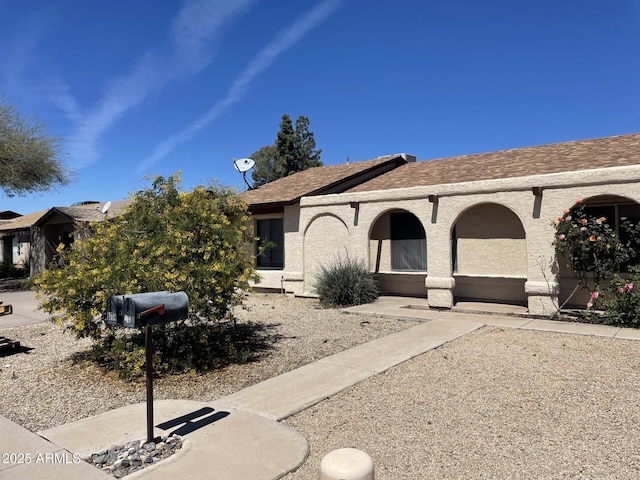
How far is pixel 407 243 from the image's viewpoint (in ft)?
45.2

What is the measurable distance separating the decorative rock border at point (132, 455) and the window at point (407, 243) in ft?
33.2

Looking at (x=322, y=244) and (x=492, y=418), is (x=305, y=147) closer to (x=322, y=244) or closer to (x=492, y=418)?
(x=322, y=244)

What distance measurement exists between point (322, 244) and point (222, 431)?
10.5 meters

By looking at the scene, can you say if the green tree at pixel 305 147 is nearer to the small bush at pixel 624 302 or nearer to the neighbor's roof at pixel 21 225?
the neighbor's roof at pixel 21 225

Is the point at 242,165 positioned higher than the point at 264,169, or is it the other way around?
the point at 264,169

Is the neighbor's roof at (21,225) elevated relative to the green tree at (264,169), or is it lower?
lower

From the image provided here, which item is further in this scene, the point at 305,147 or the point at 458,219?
the point at 305,147

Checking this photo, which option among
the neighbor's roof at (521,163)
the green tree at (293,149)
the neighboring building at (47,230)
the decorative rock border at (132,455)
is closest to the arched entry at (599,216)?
the neighbor's roof at (521,163)

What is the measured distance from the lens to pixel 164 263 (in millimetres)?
6348

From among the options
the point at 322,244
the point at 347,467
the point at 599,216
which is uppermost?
the point at 599,216

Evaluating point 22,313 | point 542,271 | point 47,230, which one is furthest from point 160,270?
point 47,230

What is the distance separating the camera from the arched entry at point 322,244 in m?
14.4

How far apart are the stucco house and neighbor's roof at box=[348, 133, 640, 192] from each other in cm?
4

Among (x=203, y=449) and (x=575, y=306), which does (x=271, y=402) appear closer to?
(x=203, y=449)
